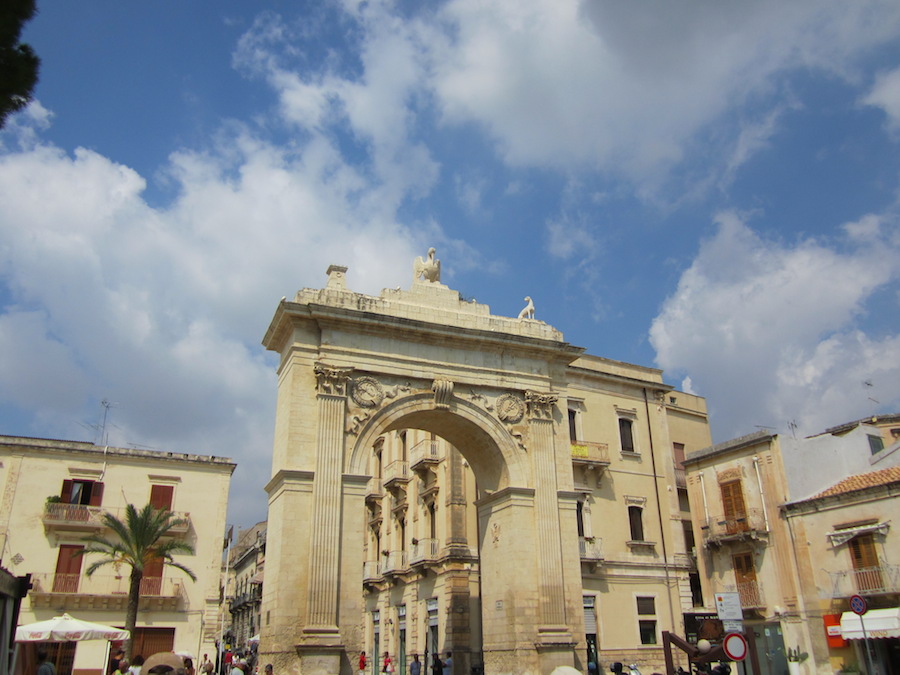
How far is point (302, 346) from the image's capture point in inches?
822

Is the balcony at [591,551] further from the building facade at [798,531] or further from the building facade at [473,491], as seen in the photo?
the building facade at [798,531]

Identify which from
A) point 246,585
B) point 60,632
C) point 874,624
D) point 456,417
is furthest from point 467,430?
point 246,585

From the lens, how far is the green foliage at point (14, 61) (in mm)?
8445

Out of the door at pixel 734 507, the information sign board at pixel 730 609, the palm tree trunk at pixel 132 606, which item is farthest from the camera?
the door at pixel 734 507

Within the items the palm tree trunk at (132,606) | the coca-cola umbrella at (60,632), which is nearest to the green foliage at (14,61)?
the coca-cola umbrella at (60,632)

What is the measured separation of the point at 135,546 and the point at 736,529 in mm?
21823

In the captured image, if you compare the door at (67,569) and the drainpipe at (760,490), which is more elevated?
the drainpipe at (760,490)

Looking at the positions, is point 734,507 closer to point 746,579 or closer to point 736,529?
point 736,529

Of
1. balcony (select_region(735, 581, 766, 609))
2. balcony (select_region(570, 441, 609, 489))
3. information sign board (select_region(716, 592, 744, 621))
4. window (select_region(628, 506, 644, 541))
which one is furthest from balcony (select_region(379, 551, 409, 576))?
information sign board (select_region(716, 592, 744, 621))

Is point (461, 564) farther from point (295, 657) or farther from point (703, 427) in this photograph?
point (703, 427)

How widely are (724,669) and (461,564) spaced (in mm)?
19111

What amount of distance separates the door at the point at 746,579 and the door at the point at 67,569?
24.8 meters

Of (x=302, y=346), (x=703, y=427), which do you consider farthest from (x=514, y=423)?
(x=703, y=427)

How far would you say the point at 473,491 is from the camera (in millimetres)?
30922
